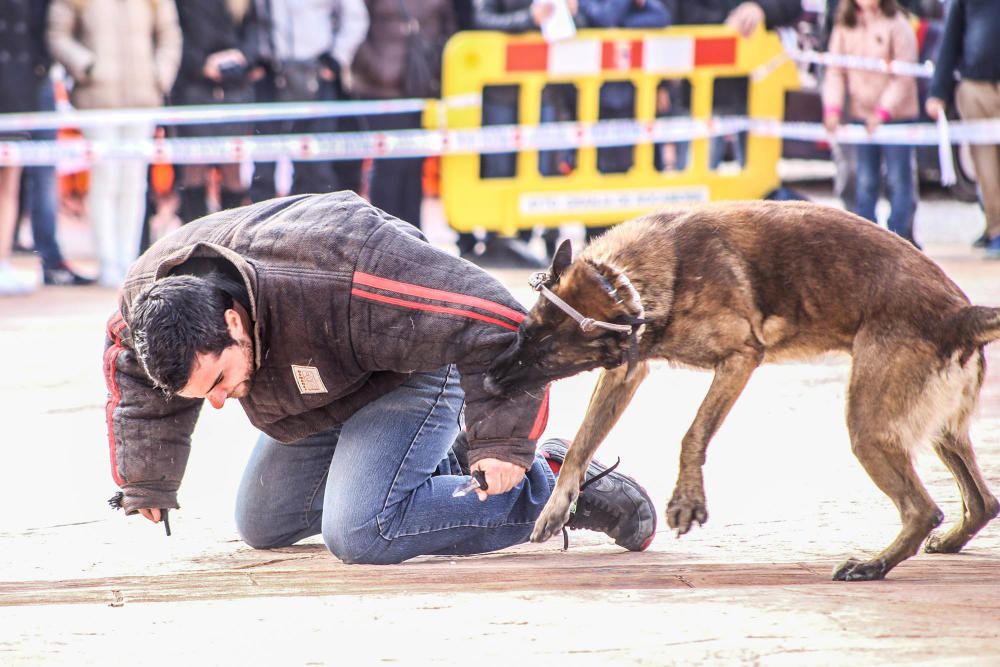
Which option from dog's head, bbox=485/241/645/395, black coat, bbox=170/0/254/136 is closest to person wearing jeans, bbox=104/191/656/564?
dog's head, bbox=485/241/645/395

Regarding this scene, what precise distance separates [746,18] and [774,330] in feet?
21.3

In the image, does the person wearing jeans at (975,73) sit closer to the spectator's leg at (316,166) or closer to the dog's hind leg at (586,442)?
the spectator's leg at (316,166)

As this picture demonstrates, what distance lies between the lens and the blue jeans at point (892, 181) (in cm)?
906

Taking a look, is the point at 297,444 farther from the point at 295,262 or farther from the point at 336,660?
the point at 336,660

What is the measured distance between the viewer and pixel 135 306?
3.04 meters

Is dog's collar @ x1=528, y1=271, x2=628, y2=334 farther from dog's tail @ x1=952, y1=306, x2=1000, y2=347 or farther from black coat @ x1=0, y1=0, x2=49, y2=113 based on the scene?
black coat @ x1=0, y1=0, x2=49, y2=113

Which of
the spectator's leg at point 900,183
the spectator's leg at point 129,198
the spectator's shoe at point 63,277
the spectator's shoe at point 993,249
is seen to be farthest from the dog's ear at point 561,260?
the spectator's shoe at point 993,249

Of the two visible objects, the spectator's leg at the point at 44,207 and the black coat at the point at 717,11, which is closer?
the spectator's leg at the point at 44,207

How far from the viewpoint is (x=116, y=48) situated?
843 cm

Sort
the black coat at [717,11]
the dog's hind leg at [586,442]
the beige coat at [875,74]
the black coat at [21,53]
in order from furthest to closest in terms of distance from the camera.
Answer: the black coat at [717,11]
the beige coat at [875,74]
the black coat at [21,53]
the dog's hind leg at [586,442]

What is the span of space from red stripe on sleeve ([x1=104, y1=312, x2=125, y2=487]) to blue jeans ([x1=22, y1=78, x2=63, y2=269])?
5.68 m

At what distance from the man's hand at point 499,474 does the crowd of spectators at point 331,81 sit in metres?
5.93

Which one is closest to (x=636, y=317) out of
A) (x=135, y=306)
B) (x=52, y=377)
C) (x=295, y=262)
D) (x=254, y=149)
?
(x=295, y=262)

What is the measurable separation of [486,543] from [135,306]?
3.97 feet
